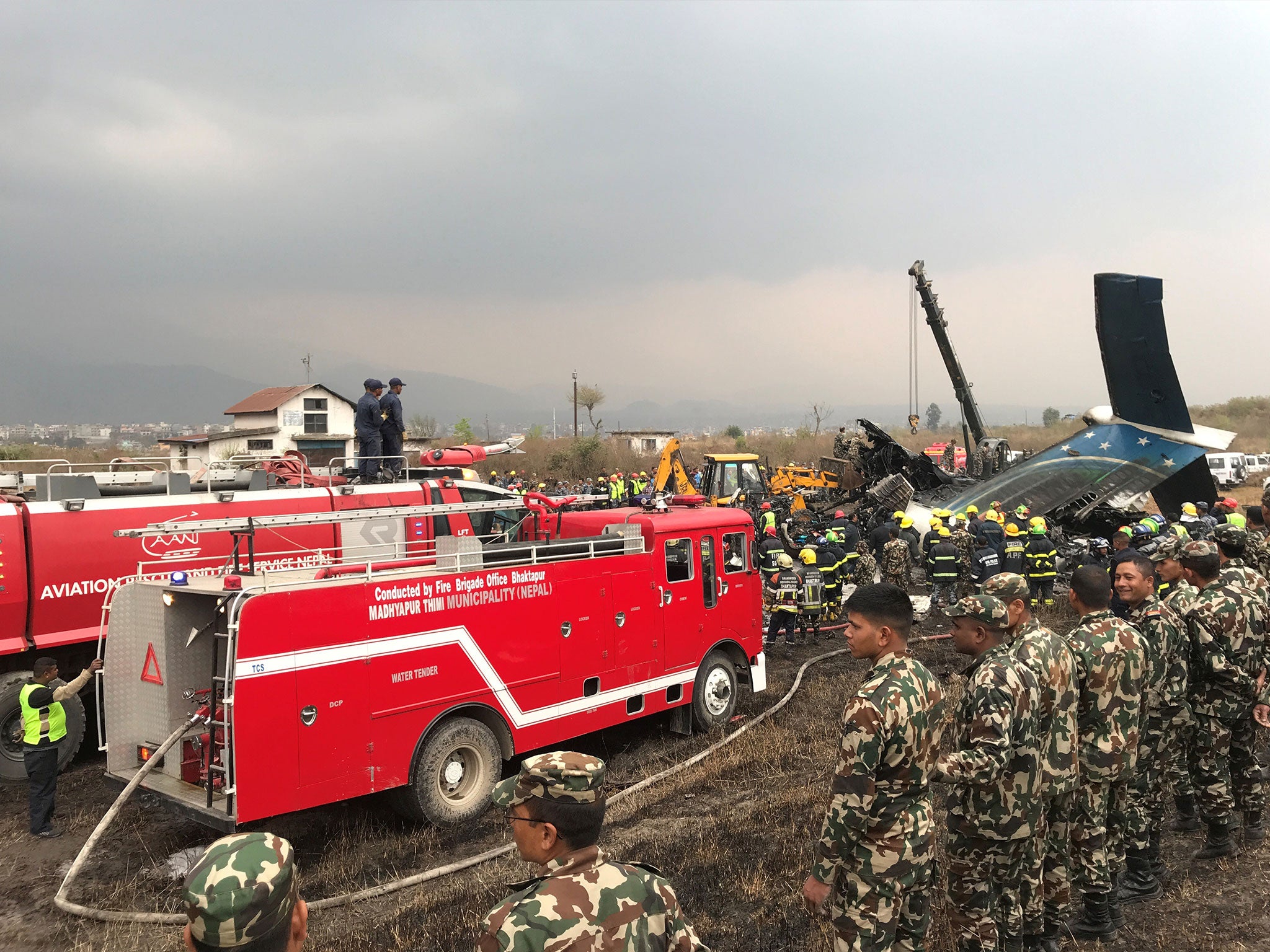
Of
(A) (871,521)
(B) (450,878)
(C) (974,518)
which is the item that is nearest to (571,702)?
(B) (450,878)

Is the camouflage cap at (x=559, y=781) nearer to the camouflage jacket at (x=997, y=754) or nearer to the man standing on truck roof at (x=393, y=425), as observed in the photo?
the camouflage jacket at (x=997, y=754)

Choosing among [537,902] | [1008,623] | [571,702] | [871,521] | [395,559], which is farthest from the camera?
[871,521]

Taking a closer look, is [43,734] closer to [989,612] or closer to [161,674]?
[161,674]

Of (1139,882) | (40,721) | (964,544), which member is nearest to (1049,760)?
(1139,882)

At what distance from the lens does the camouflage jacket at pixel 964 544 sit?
14.9m

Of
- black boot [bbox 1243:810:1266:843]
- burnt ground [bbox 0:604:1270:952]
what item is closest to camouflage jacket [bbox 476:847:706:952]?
burnt ground [bbox 0:604:1270:952]

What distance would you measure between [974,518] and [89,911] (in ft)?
50.9

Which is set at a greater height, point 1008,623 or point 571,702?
point 1008,623

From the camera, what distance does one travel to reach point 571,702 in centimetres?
778

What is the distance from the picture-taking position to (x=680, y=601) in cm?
898

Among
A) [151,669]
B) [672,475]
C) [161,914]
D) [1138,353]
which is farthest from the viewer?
[672,475]

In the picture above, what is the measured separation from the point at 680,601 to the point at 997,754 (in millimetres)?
5245

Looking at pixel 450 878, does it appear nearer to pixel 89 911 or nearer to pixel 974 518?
pixel 89 911

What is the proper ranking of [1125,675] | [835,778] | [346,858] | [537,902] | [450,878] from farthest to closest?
[346,858] < [450,878] < [1125,675] < [835,778] < [537,902]
